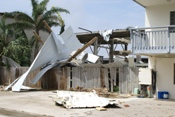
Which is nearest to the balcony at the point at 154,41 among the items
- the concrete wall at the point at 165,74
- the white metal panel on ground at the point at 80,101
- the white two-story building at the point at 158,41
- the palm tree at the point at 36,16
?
the white two-story building at the point at 158,41

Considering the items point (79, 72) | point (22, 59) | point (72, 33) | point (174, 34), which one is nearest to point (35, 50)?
point (22, 59)

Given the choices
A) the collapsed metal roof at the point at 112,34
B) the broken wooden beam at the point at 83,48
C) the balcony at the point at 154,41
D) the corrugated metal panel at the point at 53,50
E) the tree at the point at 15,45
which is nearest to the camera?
the balcony at the point at 154,41

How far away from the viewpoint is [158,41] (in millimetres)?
15164

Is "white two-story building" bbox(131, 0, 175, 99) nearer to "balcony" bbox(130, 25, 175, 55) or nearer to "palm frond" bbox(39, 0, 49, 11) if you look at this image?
"balcony" bbox(130, 25, 175, 55)

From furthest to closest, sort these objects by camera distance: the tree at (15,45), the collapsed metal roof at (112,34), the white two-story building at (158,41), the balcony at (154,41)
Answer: the tree at (15,45) < the collapsed metal roof at (112,34) < the white two-story building at (158,41) < the balcony at (154,41)

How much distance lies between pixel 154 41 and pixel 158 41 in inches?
31.4

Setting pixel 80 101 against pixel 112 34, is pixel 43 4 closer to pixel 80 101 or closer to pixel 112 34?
pixel 112 34

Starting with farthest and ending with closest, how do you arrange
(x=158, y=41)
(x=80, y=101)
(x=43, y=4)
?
1. (x=43, y=4)
2. (x=158, y=41)
3. (x=80, y=101)

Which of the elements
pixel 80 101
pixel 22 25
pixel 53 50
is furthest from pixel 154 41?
pixel 22 25

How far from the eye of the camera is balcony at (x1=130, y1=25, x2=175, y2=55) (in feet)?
47.3

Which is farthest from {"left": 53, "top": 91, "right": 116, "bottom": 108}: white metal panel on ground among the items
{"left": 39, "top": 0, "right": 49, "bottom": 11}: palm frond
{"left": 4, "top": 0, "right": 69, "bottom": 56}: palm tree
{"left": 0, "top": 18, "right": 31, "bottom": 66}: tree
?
{"left": 39, "top": 0, "right": 49, "bottom": 11}: palm frond

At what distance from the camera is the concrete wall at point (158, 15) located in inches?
648

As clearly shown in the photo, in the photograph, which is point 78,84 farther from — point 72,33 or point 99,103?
point 99,103

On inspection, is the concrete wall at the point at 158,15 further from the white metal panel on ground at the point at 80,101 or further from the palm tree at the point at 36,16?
the palm tree at the point at 36,16
